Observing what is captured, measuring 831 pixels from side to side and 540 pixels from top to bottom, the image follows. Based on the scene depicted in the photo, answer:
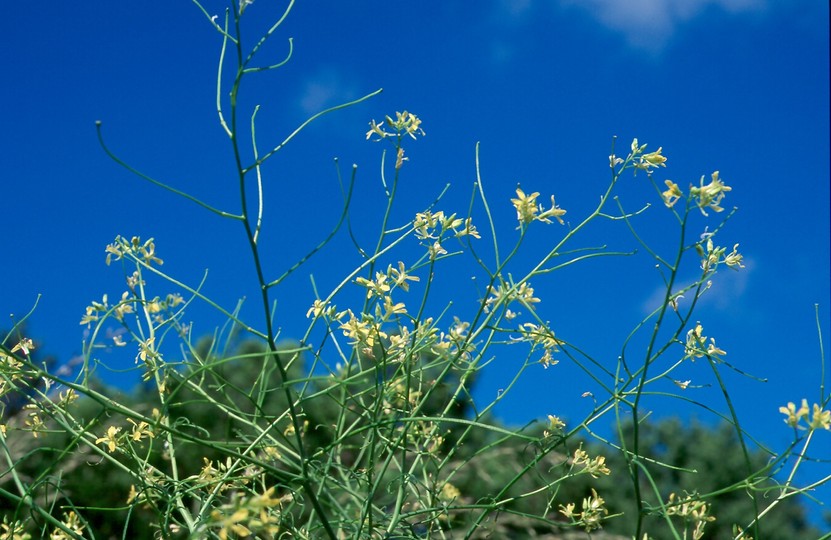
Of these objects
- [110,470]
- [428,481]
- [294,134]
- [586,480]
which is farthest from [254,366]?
[294,134]

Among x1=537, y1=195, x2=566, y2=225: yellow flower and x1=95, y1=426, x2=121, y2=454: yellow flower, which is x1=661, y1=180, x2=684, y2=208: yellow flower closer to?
x1=537, y1=195, x2=566, y2=225: yellow flower

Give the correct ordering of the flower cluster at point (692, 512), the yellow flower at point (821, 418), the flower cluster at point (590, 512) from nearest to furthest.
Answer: the yellow flower at point (821, 418) < the flower cluster at point (692, 512) < the flower cluster at point (590, 512)

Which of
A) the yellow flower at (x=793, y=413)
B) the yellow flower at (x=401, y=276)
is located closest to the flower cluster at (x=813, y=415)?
the yellow flower at (x=793, y=413)

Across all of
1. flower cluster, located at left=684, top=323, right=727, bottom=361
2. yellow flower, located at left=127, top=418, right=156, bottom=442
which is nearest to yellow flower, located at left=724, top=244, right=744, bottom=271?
flower cluster, located at left=684, top=323, right=727, bottom=361

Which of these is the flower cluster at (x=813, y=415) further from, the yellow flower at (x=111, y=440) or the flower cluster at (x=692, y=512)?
the yellow flower at (x=111, y=440)

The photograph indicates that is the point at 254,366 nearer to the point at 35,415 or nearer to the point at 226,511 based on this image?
the point at 35,415

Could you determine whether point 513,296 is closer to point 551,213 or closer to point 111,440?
point 551,213

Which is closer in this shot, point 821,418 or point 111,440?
point 821,418

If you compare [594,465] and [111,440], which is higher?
[594,465]

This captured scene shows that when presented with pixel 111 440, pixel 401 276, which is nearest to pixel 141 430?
pixel 111 440

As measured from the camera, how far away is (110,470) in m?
5.56

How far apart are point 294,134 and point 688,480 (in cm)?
962

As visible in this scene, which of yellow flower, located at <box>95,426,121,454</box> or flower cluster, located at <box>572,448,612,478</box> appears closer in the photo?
yellow flower, located at <box>95,426,121,454</box>

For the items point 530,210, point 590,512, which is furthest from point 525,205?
point 590,512
